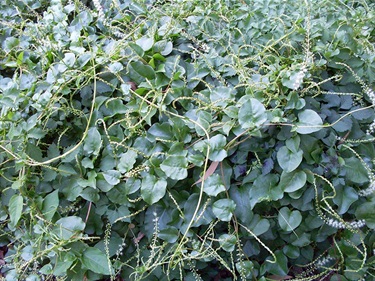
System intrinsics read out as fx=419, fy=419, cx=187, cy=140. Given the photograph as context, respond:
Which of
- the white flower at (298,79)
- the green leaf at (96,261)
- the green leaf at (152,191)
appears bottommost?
the green leaf at (96,261)

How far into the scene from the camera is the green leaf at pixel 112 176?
1.34 meters

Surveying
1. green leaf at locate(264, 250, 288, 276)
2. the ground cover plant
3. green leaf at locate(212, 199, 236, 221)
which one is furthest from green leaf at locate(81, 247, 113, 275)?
green leaf at locate(264, 250, 288, 276)

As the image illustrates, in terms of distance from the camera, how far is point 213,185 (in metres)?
1.27

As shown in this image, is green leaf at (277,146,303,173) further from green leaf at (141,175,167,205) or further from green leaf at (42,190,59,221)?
green leaf at (42,190,59,221)

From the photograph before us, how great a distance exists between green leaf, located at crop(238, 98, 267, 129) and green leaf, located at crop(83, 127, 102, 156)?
48cm

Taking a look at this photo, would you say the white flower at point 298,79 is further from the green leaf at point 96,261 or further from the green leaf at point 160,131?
the green leaf at point 96,261

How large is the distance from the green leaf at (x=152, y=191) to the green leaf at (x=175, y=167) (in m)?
0.04

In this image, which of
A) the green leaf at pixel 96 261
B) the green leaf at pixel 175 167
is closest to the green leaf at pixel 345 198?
the green leaf at pixel 175 167

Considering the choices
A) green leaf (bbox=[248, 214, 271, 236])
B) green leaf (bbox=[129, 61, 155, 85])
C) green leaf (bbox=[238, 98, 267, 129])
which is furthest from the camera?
green leaf (bbox=[129, 61, 155, 85])

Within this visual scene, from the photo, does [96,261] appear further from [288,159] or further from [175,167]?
[288,159]

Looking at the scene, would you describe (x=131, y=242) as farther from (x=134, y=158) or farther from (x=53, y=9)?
(x=53, y=9)

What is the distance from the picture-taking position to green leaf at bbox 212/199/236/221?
4.16 ft

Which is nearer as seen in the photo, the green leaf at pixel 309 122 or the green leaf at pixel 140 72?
the green leaf at pixel 309 122

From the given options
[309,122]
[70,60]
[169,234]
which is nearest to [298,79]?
[309,122]
